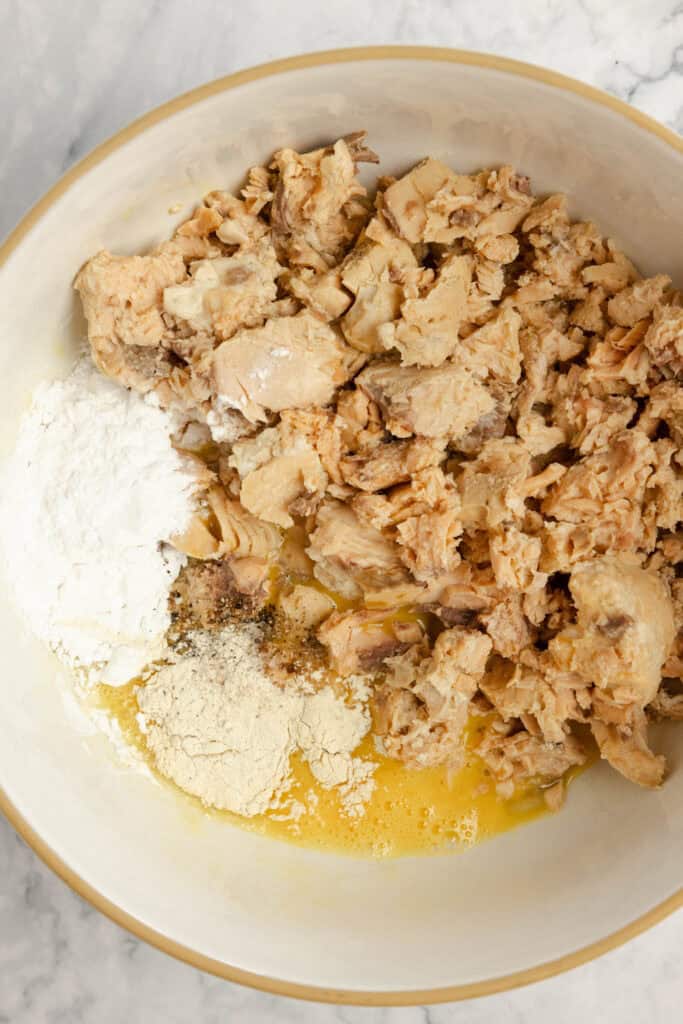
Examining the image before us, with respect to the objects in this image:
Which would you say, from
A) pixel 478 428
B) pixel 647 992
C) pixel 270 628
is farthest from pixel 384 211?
pixel 647 992

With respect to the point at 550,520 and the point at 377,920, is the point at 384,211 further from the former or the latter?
the point at 377,920

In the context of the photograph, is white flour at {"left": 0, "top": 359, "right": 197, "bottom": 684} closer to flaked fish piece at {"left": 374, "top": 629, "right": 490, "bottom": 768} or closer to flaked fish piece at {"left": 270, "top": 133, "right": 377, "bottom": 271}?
flaked fish piece at {"left": 270, "top": 133, "right": 377, "bottom": 271}

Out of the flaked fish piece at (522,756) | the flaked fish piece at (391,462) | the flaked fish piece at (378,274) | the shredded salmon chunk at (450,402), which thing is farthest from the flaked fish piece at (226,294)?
the flaked fish piece at (522,756)

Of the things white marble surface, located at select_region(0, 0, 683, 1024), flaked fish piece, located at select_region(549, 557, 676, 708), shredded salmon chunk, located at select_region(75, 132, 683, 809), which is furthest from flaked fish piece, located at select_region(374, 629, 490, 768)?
white marble surface, located at select_region(0, 0, 683, 1024)

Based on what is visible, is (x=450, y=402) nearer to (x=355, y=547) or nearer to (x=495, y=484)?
(x=495, y=484)

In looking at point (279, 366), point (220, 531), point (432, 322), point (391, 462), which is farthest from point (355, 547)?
point (432, 322)

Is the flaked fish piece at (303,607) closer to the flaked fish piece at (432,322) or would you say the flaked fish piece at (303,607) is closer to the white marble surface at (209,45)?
the flaked fish piece at (432,322)
